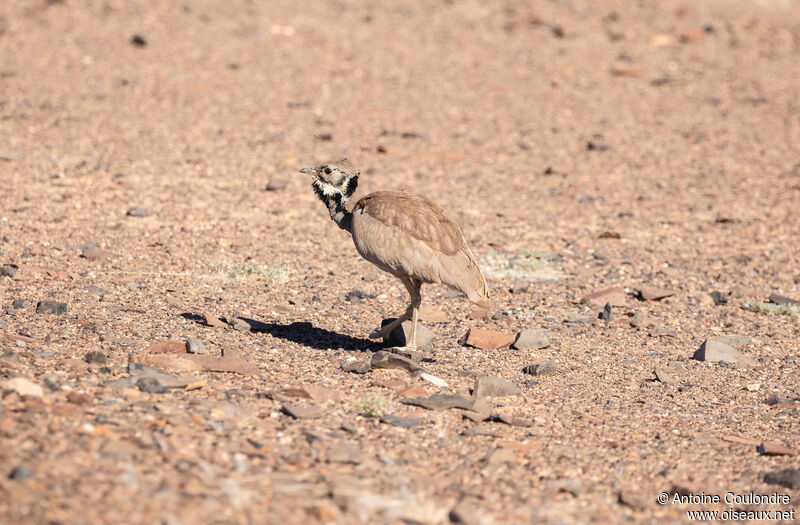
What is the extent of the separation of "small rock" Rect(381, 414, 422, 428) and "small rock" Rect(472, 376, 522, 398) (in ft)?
2.94

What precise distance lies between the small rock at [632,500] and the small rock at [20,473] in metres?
3.65

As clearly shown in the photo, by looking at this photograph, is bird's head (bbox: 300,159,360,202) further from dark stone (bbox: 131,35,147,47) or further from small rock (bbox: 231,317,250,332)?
dark stone (bbox: 131,35,147,47)

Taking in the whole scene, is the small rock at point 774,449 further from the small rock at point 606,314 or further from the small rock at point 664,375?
the small rock at point 606,314

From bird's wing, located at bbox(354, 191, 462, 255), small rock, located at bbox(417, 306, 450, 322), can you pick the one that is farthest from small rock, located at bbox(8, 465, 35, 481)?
small rock, located at bbox(417, 306, 450, 322)

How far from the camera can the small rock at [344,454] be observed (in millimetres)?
5805

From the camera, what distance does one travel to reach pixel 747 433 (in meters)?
7.07

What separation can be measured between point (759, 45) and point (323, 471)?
1945 centimetres

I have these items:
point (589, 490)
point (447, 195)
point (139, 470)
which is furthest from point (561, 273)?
point (139, 470)

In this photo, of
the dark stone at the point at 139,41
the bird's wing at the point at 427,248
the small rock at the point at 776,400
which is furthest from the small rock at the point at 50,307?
the dark stone at the point at 139,41

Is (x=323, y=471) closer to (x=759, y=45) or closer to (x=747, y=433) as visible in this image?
(x=747, y=433)

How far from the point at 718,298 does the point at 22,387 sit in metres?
8.12

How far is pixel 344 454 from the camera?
587 centimetres

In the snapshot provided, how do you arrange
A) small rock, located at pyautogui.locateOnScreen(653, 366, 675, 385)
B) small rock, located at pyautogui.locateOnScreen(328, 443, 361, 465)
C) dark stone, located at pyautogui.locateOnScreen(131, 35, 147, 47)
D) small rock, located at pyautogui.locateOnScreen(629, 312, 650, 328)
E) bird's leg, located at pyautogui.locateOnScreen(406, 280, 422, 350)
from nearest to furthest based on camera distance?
1. small rock, located at pyautogui.locateOnScreen(328, 443, 361, 465)
2. small rock, located at pyautogui.locateOnScreen(653, 366, 675, 385)
3. bird's leg, located at pyautogui.locateOnScreen(406, 280, 422, 350)
4. small rock, located at pyautogui.locateOnScreen(629, 312, 650, 328)
5. dark stone, located at pyautogui.locateOnScreen(131, 35, 147, 47)

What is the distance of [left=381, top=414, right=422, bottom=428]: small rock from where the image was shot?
21.5 feet
